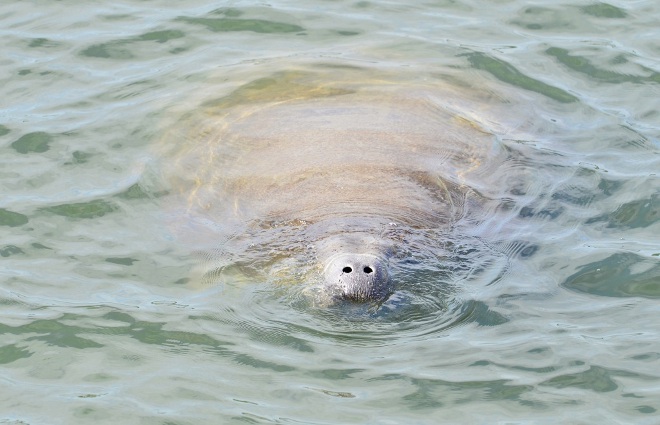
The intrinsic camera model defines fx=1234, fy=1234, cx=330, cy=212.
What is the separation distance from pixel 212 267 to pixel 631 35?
219 inches

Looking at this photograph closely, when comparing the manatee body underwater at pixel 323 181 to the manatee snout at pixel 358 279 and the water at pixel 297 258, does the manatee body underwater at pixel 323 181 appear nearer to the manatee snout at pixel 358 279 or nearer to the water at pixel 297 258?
the manatee snout at pixel 358 279

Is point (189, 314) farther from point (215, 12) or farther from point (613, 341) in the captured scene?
point (215, 12)

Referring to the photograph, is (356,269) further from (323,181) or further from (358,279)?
(323,181)

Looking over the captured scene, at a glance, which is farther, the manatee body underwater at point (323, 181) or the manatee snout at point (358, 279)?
the manatee body underwater at point (323, 181)

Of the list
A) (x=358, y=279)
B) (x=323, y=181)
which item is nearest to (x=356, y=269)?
(x=358, y=279)

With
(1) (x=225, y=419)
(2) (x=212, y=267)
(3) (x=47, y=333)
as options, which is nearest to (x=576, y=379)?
(1) (x=225, y=419)

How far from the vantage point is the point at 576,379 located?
6.84 meters

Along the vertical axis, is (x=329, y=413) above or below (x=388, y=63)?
below

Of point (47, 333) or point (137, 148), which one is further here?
point (137, 148)

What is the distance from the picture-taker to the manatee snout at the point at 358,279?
7.36m

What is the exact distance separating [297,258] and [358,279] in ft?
2.07

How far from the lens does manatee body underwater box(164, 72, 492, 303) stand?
783 cm

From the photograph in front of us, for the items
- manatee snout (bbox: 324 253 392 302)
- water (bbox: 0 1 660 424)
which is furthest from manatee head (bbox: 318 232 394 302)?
water (bbox: 0 1 660 424)

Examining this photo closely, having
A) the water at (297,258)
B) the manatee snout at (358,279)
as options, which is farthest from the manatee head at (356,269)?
the water at (297,258)
